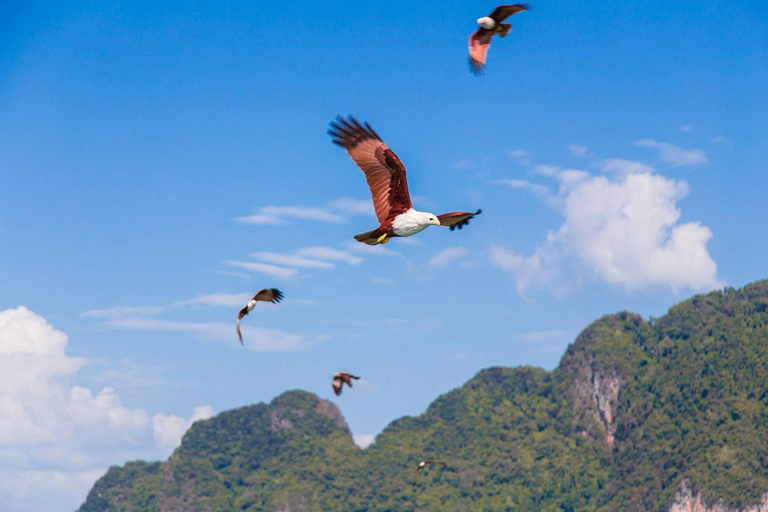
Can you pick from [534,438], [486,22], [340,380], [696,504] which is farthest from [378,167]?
[534,438]

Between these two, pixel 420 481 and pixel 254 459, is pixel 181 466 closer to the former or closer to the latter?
pixel 254 459

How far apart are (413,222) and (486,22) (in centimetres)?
391

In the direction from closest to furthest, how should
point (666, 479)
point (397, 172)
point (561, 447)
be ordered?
1. point (397, 172)
2. point (666, 479)
3. point (561, 447)

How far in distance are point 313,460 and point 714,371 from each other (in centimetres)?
5554

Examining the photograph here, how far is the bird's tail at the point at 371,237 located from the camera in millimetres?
11039

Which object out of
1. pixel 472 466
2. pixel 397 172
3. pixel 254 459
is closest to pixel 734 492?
pixel 472 466

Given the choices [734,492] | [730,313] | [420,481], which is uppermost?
[730,313]

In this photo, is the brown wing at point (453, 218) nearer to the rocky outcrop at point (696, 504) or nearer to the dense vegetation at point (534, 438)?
the rocky outcrop at point (696, 504)

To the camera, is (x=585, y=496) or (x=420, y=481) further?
(x=420, y=481)

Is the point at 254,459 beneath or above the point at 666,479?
above

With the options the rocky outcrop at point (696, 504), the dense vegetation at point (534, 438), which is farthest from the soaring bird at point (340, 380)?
the dense vegetation at point (534, 438)

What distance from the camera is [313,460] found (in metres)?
132

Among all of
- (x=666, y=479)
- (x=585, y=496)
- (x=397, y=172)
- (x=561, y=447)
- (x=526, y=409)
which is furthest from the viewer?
(x=526, y=409)

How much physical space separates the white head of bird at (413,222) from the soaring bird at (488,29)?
3100 millimetres
